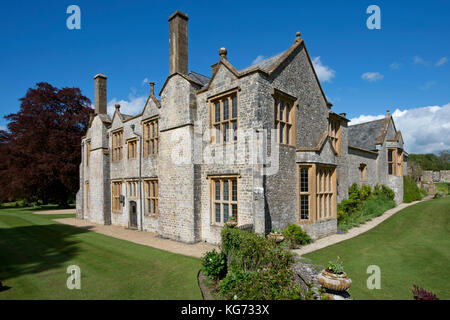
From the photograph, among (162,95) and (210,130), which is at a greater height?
(162,95)

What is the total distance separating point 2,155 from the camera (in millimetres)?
34875

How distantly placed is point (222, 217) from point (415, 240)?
1012 centimetres

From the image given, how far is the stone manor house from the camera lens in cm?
1180

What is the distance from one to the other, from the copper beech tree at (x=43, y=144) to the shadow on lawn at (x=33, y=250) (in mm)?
15740

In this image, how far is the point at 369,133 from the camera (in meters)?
26.1

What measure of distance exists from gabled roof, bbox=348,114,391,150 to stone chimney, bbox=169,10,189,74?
20075 millimetres

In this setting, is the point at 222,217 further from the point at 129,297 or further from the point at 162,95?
the point at 162,95

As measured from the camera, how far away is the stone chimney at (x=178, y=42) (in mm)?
14977

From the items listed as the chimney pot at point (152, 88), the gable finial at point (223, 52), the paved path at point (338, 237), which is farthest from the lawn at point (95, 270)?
the gable finial at point (223, 52)

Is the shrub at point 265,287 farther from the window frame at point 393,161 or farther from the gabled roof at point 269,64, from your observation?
the window frame at point 393,161

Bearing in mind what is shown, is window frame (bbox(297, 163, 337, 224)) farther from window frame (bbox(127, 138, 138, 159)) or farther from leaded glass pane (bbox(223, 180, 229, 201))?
window frame (bbox(127, 138, 138, 159))

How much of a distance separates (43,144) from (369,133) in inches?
1551

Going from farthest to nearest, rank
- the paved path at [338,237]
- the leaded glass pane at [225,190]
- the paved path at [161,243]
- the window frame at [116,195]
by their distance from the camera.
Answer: the window frame at [116,195]
the leaded glass pane at [225,190]
the paved path at [161,243]
the paved path at [338,237]
